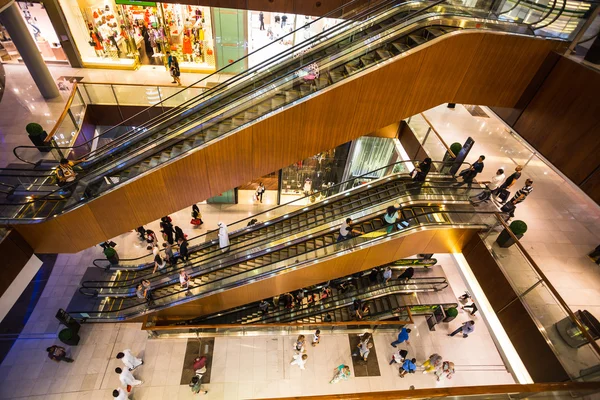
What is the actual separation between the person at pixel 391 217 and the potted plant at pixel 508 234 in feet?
7.58

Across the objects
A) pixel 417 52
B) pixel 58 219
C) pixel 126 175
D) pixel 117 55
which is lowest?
pixel 58 219

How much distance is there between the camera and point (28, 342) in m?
Answer: 8.37

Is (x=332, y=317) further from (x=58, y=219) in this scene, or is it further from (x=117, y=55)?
(x=117, y=55)

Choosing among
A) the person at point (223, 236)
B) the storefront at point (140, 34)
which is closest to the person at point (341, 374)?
the person at point (223, 236)

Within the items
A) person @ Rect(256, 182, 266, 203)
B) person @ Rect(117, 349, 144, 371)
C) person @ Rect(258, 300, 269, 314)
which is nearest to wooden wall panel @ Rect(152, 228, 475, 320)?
person @ Rect(258, 300, 269, 314)

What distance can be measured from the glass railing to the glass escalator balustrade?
15.5 feet

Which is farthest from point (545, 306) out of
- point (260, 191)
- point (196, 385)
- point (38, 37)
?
point (38, 37)

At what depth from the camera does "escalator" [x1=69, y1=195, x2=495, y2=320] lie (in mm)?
7641

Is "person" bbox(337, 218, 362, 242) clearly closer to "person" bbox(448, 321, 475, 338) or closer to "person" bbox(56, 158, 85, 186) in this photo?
"person" bbox(448, 321, 475, 338)

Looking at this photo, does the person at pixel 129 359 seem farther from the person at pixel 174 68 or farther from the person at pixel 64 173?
the person at pixel 174 68

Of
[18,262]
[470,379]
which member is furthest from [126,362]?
[470,379]

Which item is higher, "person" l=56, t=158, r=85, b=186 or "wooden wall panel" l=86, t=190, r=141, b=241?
"person" l=56, t=158, r=85, b=186

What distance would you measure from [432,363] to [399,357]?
910 millimetres

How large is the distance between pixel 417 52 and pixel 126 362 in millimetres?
10041
